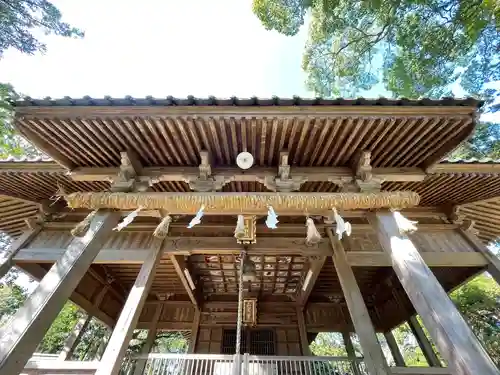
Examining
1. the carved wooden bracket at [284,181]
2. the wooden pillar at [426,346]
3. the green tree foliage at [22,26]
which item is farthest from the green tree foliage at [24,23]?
the wooden pillar at [426,346]

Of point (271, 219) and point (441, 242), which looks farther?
point (441, 242)

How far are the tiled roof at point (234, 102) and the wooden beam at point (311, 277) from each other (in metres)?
4.01

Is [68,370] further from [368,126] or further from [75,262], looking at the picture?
[368,126]

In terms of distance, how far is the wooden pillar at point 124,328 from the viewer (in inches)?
171

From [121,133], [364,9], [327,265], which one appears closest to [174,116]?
[121,133]

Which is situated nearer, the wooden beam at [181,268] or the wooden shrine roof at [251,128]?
the wooden shrine roof at [251,128]

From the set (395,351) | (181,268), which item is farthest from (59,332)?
(395,351)

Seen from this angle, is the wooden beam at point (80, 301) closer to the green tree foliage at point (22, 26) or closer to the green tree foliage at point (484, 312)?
the green tree foliage at point (22, 26)

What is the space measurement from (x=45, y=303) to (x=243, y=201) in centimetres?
266

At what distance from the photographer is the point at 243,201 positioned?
13.0ft

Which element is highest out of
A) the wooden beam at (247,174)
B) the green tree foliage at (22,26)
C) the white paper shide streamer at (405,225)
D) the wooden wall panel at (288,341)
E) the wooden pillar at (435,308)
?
the green tree foliage at (22,26)

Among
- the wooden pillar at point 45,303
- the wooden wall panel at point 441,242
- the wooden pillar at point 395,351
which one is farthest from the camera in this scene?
the wooden pillar at point 395,351

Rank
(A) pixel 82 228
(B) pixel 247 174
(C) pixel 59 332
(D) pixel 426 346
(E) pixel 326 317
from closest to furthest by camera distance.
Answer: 1. (A) pixel 82 228
2. (B) pixel 247 174
3. (D) pixel 426 346
4. (E) pixel 326 317
5. (C) pixel 59 332

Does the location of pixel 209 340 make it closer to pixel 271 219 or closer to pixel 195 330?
pixel 195 330
